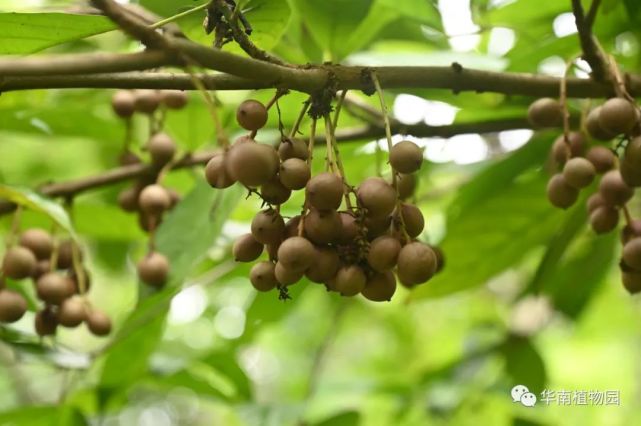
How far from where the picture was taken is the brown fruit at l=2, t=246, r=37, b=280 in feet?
4.68

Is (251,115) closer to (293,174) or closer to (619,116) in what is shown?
(293,174)

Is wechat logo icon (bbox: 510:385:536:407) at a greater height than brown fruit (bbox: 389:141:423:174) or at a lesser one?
lesser

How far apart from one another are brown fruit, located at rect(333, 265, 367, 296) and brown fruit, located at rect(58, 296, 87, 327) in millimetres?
687

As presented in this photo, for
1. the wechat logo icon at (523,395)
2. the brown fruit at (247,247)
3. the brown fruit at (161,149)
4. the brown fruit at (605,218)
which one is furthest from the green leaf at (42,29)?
the wechat logo icon at (523,395)

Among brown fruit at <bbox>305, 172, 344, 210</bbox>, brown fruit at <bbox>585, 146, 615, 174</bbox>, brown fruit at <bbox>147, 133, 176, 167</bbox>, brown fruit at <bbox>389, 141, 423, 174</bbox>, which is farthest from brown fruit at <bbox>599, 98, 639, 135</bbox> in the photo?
brown fruit at <bbox>147, 133, 176, 167</bbox>

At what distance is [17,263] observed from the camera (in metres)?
1.43

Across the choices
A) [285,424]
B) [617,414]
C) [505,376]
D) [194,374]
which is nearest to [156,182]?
[194,374]

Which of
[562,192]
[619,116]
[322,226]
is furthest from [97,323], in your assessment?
[619,116]

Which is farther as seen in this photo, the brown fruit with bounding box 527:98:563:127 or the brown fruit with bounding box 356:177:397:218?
the brown fruit with bounding box 527:98:563:127

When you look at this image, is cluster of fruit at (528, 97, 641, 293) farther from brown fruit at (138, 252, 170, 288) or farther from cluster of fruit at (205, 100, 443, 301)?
brown fruit at (138, 252, 170, 288)

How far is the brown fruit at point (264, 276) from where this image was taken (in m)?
0.98

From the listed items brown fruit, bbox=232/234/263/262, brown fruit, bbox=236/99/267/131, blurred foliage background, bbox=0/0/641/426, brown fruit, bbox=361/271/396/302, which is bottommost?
blurred foliage background, bbox=0/0/641/426

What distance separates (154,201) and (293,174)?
2.23 feet

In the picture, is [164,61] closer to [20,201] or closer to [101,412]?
[20,201]
